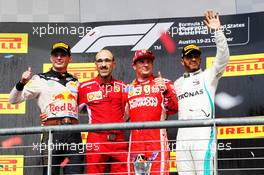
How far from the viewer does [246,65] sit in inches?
181

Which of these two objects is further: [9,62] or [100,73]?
[9,62]

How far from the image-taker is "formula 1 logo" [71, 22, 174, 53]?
4.82 metres

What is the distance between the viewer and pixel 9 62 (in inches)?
189

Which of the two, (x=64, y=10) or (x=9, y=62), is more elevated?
(x=64, y=10)

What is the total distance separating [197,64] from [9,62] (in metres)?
1.79

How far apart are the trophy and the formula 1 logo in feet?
4.85

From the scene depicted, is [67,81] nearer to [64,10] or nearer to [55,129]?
[55,129]

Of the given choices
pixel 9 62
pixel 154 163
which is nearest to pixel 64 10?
pixel 9 62

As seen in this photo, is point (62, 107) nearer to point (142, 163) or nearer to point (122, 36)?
point (142, 163)

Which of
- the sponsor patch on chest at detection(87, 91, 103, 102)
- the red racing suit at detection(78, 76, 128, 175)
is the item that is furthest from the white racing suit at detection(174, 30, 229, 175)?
the sponsor patch on chest at detection(87, 91, 103, 102)

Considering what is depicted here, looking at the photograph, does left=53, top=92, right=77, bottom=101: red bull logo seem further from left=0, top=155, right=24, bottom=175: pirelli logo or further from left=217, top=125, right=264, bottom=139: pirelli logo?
left=217, top=125, right=264, bottom=139: pirelli logo

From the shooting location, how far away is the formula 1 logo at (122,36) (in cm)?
482

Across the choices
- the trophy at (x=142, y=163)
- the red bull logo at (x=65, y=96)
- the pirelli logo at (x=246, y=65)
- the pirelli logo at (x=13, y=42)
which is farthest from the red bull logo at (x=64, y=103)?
the pirelli logo at (x=246, y=65)

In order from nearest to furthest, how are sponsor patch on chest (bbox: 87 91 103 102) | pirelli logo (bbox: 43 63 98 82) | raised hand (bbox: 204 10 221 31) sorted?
raised hand (bbox: 204 10 221 31) < sponsor patch on chest (bbox: 87 91 103 102) < pirelli logo (bbox: 43 63 98 82)
